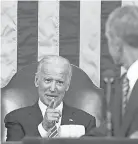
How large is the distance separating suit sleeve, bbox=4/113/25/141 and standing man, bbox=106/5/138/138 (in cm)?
83

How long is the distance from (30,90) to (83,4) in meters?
0.52

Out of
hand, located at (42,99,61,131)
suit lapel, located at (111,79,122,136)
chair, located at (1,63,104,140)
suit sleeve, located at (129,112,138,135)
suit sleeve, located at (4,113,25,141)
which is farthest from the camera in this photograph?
chair, located at (1,63,104,140)

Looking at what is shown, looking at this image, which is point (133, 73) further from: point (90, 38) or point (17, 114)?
point (90, 38)

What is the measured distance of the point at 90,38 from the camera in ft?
10.9

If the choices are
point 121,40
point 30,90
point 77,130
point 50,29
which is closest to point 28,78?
point 30,90

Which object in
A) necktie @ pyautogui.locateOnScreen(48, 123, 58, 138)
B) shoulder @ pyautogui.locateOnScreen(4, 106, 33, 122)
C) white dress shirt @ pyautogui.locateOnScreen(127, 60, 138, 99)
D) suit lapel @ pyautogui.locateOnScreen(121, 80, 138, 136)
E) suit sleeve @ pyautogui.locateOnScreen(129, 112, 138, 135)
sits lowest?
necktie @ pyautogui.locateOnScreen(48, 123, 58, 138)

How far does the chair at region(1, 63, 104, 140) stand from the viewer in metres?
3.16

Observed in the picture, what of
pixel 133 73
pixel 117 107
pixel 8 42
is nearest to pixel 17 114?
pixel 8 42

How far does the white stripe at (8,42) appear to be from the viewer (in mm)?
3281

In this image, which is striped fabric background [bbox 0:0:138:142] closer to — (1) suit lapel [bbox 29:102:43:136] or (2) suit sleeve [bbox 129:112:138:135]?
(1) suit lapel [bbox 29:102:43:136]

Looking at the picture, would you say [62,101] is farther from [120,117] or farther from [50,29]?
[120,117]

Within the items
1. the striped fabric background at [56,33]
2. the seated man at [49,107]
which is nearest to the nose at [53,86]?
the seated man at [49,107]

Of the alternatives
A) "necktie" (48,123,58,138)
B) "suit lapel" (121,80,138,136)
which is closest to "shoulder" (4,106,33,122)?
"necktie" (48,123,58,138)

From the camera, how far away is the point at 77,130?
2.77 metres
